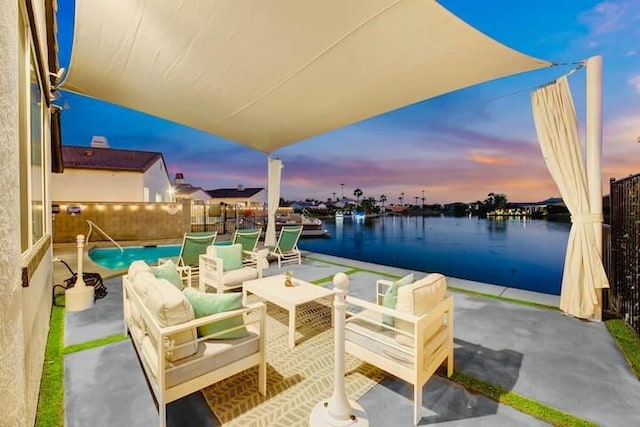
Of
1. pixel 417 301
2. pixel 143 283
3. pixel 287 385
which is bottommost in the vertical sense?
pixel 287 385

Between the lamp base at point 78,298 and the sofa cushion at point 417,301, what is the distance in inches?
166

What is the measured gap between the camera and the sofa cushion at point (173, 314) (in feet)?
5.71

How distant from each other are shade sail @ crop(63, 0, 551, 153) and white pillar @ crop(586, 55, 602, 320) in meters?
0.63

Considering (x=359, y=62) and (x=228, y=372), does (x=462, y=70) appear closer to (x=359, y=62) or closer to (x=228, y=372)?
(x=359, y=62)

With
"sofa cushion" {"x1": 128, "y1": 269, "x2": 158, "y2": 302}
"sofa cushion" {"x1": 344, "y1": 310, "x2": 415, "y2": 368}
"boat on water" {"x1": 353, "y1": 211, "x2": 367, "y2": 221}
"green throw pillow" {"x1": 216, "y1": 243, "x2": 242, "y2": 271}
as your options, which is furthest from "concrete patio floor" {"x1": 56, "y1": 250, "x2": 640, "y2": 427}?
"boat on water" {"x1": 353, "y1": 211, "x2": 367, "y2": 221}

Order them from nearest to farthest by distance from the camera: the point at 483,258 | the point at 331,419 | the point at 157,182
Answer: the point at 331,419 → the point at 157,182 → the point at 483,258

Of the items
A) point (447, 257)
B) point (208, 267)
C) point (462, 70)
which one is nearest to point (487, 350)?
point (462, 70)

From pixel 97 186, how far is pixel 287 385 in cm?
1327

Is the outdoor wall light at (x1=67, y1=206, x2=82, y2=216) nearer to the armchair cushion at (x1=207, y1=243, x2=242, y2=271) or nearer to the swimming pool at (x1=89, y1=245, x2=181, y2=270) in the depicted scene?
the swimming pool at (x1=89, y1=245, x2=181, y2=270)

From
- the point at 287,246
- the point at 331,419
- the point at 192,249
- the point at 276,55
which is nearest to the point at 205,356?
the point at 331,419

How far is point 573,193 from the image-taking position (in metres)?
3.47

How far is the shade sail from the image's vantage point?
8.89 feet

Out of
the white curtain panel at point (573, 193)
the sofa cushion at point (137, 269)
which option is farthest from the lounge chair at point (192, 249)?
the white curtain panel at point (573, 193)

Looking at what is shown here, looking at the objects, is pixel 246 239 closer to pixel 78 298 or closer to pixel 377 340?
pixel 78 298
